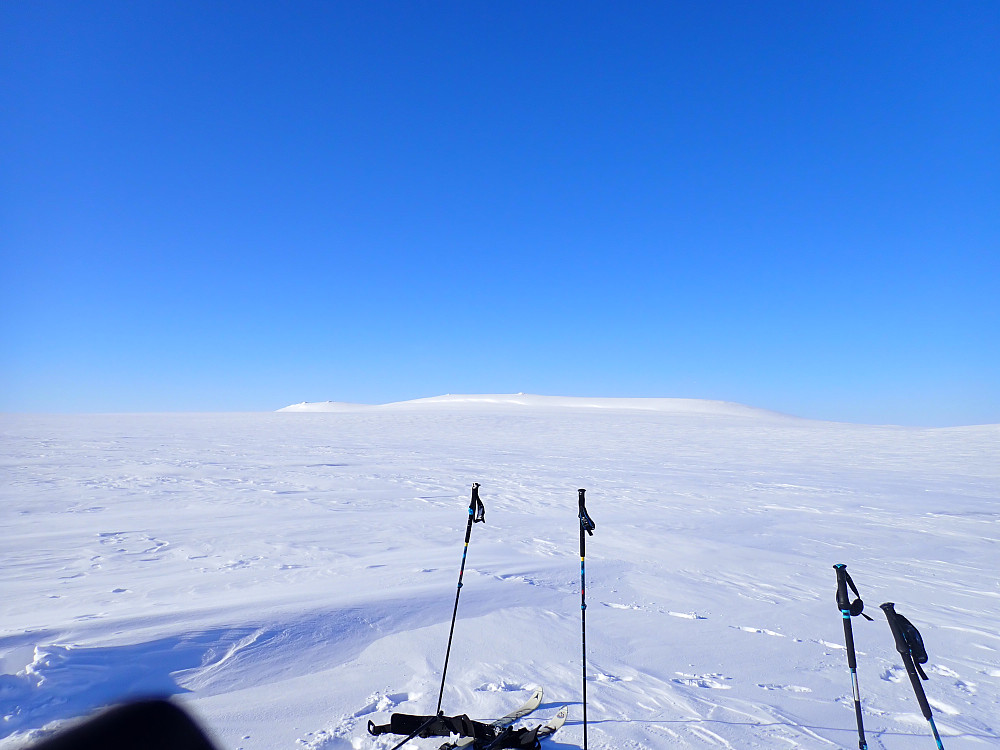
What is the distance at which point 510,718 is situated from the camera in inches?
127

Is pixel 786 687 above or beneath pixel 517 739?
beneath

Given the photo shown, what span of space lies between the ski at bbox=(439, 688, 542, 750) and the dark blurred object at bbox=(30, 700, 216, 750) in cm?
174

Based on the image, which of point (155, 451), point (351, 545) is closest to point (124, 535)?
point (351, 545)

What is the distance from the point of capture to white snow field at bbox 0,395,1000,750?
3.40 m

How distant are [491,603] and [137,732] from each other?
13.7ft

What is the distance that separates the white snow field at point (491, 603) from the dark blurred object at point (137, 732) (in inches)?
68.7

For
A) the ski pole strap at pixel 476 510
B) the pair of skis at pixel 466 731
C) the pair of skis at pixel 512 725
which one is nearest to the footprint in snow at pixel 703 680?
the pair of skis at pixel 512 725

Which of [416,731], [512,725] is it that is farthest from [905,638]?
[416,731]

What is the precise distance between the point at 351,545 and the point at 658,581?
4.22m

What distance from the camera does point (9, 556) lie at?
631 centimetres

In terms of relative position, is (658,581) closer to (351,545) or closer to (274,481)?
(351,545)

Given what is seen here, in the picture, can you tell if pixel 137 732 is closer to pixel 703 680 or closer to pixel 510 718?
pixel 510 718

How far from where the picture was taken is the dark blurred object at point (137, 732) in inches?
53.3

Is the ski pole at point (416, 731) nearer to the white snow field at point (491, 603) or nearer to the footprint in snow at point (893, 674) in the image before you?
the white snow field at point (491, 603)
